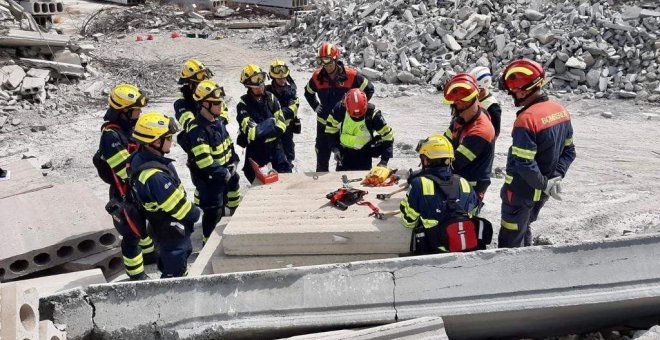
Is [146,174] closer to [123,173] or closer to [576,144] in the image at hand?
[123,173]

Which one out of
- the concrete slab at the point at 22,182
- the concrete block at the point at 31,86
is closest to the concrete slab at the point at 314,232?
the concrete slab at the point at 22,182

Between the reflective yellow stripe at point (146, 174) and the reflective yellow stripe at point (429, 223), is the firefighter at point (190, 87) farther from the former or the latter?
the reflective yellow stripe at point (429, 223)

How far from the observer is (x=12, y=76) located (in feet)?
41.0

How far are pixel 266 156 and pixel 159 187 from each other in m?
2.45

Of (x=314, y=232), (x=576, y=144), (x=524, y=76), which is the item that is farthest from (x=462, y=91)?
(x=576, y=144)

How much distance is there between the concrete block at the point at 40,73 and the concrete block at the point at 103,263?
7748mm

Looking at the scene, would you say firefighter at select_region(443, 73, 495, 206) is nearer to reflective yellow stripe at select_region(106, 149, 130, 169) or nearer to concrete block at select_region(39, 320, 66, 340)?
reflective yellow stripe at select_region(106, 149, 130, 169)

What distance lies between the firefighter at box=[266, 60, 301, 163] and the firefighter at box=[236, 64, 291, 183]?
0.20m

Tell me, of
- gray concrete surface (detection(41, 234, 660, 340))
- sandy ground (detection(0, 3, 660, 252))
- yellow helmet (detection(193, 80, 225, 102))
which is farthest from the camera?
sandy ground (detection(0, 3, 660, 252))

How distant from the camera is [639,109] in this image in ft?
38.1

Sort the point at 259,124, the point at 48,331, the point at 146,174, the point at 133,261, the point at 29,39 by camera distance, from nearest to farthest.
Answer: the point at 48,331
the point at 146,174
the point at 133,261
the point at 259,124
the point at 29,39

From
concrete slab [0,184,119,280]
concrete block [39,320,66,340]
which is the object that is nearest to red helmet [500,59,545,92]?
concrete block [39,320,66,340]

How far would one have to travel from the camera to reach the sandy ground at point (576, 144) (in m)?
7.66

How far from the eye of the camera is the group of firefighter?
480 cm
